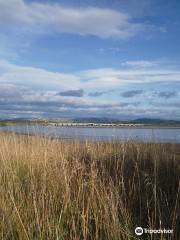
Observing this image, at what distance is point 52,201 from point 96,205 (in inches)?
29.0

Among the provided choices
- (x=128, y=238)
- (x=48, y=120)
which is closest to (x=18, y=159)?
(x=48, y=120)

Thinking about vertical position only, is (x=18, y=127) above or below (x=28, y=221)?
above

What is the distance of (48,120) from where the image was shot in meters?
8.08

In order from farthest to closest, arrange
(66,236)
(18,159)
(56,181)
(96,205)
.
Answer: (18,159)
(56,181)
(96,205)
(66,236)

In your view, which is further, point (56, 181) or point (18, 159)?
point (18, 159)

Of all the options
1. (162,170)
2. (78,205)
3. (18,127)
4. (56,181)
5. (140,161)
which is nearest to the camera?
(78,205)

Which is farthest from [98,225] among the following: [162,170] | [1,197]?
[162,170]

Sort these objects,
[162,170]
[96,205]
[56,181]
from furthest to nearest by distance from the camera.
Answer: [162,170] → [56,181] → [96,205]

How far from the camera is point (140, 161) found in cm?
903

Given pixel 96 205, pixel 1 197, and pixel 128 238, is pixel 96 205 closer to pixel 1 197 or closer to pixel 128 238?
pixel 128 238

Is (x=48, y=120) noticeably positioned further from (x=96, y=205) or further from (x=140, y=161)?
(x=96, y=205)

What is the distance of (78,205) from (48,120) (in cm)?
328

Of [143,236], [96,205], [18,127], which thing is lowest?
[143,236]

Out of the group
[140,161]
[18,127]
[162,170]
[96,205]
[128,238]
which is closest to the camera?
[128,238]
